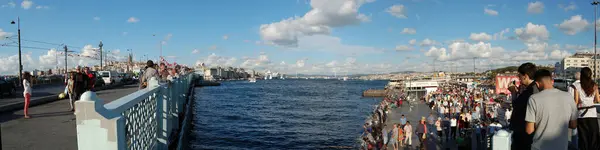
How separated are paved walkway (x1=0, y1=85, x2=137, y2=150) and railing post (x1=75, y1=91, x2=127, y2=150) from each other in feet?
11.0

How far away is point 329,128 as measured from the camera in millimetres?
26562

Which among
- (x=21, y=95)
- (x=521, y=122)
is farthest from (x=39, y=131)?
(x=21, y=95)

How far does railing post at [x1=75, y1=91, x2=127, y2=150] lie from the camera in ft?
8.35

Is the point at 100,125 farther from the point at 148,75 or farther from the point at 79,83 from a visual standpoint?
the point at 79,83

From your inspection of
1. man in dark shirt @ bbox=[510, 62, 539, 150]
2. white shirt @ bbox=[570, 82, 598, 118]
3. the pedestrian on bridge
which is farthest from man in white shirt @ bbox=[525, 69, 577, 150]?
the pedestrian on bridge

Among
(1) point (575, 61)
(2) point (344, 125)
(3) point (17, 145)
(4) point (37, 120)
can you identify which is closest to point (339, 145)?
(2) point (344, 125)

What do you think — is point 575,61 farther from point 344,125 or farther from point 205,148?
point 205,148

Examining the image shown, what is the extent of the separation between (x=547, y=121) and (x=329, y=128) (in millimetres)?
23057

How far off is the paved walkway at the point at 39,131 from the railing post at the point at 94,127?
3.36 meters

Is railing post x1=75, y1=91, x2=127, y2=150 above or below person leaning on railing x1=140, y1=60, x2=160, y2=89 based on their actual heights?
below

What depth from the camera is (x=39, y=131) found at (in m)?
6.93

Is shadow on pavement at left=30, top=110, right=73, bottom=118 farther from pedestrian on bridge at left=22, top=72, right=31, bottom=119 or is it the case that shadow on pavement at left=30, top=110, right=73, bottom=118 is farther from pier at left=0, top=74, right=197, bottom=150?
pedestrian on bridge at left=22, top=72, right=31, bottom=119

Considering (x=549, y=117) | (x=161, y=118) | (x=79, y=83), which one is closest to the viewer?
(x=549, y=117)

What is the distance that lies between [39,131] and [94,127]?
18.0 feet
